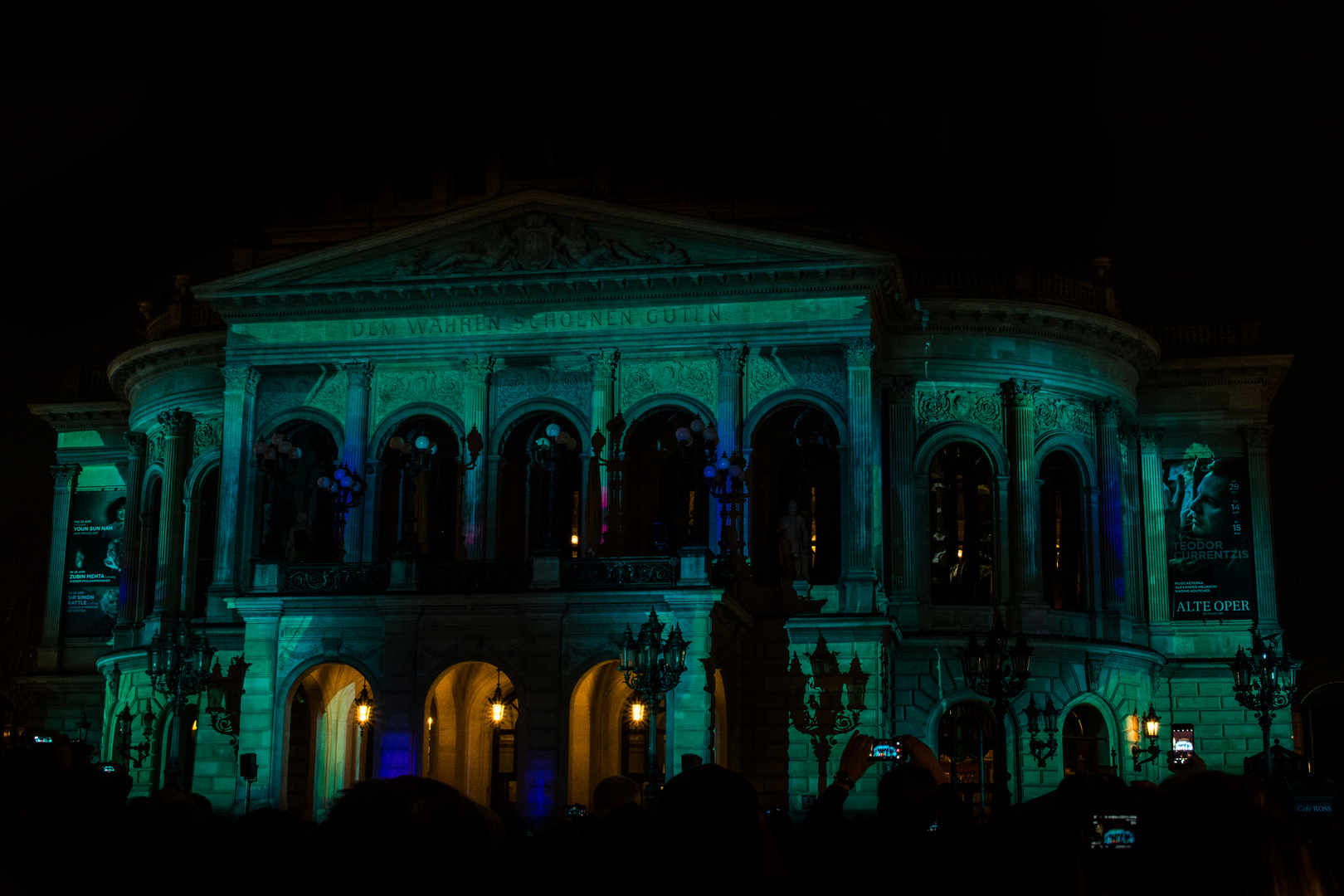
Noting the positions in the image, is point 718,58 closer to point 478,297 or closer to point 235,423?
point 478,297

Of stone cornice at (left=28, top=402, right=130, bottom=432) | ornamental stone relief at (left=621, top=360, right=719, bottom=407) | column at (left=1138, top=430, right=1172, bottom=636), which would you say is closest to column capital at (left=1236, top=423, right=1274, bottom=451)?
column at (left=1138, top=430, right=1172, bottom=636)

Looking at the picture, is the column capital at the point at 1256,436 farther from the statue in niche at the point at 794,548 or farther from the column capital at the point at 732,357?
the column capital at the point at 732,357

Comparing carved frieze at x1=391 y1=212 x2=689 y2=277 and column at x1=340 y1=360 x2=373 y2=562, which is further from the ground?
carved frieze at x1=391 y1=212 x2=689 y2=277

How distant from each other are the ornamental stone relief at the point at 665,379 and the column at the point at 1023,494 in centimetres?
→ 953

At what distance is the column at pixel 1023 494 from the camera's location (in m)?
44.0

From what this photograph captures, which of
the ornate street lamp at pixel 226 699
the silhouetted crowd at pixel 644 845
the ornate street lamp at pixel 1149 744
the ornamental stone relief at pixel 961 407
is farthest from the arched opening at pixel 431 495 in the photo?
the silhouetted crowd at pixel 644 845

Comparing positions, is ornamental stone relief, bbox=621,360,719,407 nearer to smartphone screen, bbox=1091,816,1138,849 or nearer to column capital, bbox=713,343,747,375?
column capital, bbox=713,343,747,375

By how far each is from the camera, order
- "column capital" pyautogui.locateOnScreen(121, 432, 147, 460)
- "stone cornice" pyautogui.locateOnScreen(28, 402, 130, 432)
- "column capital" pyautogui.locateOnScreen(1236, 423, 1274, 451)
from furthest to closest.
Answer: "stone cornice" pyautogui.locateOnScreen(28, 402, 130, 432)
"column capital" pyautogui.locateOnScreen(121, 432, 147, 460)
"column capital" pyautogui.locateOnScreen(1236, 423, 1274, 451)

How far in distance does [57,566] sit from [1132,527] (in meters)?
36.2

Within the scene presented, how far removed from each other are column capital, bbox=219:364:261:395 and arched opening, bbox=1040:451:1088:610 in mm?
22625

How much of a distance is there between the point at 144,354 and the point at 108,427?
7697 mm

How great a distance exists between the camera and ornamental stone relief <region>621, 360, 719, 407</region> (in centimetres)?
4122

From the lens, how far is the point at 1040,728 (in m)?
42.8

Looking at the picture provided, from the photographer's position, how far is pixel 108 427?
184 feet
